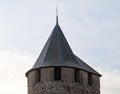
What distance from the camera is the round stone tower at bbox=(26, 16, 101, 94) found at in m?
26.3

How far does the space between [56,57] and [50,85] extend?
175 cm

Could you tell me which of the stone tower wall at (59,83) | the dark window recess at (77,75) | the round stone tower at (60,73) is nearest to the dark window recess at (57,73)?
the round stone tower at (60,73)

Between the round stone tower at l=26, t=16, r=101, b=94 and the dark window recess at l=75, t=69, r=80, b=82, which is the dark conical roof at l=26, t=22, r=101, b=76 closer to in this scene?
the round stone tower at l=26, t=16, r=101, b=94

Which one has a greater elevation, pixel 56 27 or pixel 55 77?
pixel 56 27

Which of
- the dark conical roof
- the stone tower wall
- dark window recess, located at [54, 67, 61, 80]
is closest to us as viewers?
the stone tower wall

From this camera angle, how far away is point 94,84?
92.1 feet

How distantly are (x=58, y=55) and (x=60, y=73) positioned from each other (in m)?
1.30

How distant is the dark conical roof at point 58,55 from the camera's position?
2686cm

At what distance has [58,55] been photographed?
27.3 meters

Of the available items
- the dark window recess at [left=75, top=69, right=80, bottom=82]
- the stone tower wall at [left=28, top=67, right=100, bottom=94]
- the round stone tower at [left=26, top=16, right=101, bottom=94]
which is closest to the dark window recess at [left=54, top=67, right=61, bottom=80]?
the round stone tower at [left=26, top=16, right=101, bottom=94]

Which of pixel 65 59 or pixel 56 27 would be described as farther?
pixel 56 27

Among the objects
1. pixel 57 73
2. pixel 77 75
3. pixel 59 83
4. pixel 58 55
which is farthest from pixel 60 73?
pixel 58 55

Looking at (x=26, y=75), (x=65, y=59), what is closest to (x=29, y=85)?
(x=26, y=75)

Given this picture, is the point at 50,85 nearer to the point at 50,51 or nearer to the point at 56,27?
the point at 50,51
